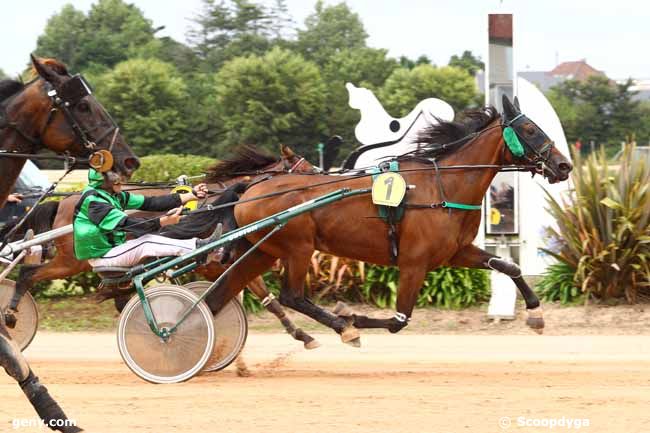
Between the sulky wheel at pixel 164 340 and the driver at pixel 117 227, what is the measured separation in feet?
0.93

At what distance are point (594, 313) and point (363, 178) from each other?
3.59m

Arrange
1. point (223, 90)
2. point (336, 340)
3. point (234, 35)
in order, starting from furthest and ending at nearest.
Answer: point (234, 35) → point (223, 90) → point (336, 340)

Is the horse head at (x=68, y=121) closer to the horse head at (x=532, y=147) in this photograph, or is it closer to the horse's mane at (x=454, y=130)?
the horse's mane at (x=454, y=130)

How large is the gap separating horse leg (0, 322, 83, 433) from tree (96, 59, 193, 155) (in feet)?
95.2

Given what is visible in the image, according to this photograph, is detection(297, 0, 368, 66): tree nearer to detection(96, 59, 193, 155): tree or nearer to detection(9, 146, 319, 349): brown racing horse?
detection(96, 59, 193, 155): tree

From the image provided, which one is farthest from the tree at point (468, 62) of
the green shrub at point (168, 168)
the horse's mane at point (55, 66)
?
the horse's mane at point (55, 66)

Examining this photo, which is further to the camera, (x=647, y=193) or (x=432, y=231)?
(x=647, y=193)

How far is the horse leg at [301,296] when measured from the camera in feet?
24.8

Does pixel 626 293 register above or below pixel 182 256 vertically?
below

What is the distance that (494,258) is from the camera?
25.3 ft

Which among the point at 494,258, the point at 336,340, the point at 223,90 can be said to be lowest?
the point at 336,340

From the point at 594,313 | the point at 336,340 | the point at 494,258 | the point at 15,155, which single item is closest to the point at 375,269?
the point at 336,340

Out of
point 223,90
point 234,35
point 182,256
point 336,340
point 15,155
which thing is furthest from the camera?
point 234,35

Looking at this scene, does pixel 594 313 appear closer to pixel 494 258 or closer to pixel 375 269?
pixel 375 269
